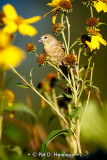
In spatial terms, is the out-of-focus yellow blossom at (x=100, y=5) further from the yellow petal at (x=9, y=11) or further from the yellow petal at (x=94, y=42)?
the yellow petal at (x=9, y=11)

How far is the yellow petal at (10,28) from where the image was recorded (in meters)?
0.29

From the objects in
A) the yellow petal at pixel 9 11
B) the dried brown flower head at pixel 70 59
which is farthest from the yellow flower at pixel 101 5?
the yellow petal at pixel 9 11

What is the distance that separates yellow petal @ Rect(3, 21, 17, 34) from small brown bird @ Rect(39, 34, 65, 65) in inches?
9.5

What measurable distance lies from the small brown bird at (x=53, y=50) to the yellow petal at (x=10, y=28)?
24 cm

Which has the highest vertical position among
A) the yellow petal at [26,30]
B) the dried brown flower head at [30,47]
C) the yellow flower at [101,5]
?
the yellow flower at [101,5]

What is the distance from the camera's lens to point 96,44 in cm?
48

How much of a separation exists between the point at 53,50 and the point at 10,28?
35 centimetres

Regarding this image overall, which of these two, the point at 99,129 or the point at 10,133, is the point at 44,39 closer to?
the point at 10,133

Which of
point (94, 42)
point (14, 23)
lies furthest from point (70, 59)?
point (14, 23)

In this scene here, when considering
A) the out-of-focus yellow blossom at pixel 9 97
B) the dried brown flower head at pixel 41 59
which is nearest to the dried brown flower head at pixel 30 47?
the dried brown flower head at pixel 41 59

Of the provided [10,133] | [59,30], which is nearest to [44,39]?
[59,30]

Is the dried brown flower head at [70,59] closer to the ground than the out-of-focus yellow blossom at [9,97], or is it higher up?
higher up

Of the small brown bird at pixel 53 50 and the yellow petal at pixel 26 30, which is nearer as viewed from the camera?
the yellow petal at pixel 26 30

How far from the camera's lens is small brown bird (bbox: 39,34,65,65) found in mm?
562
